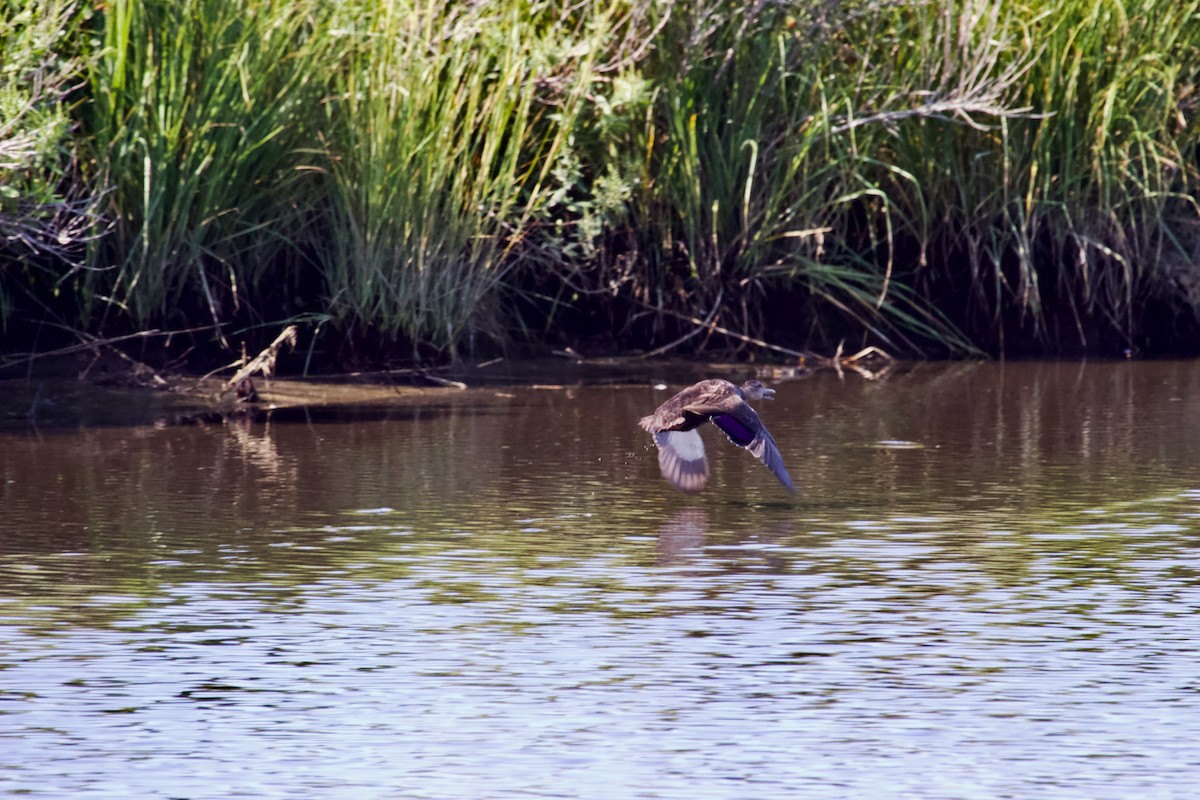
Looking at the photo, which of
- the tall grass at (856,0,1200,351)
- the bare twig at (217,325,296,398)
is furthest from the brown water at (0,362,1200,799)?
the tall grass at (856,0,1200,351)

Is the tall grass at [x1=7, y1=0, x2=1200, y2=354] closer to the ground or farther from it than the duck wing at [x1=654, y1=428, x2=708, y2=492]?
farther from it

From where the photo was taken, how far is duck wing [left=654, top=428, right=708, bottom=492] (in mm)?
6500

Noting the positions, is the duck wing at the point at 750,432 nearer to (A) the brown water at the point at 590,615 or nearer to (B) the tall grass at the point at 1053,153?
(A) the brown water at the point at 590,615

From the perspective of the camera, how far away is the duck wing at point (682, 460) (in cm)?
650

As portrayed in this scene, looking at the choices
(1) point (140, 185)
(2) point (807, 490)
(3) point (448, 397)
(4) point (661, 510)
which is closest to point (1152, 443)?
(2) point (807, 490)

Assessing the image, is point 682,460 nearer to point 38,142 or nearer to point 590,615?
point 590,615

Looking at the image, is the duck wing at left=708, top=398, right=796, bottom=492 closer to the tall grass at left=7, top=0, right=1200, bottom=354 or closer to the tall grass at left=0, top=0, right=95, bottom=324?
the tall grass at left=0, top=0, right=95, bottom=324

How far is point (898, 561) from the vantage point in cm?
541

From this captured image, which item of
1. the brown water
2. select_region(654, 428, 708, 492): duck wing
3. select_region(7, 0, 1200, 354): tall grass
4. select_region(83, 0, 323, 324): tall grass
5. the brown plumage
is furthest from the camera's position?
select_region(7, 0, 1200, 354): tall grass

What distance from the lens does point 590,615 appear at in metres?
4.73

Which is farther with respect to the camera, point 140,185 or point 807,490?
point 140,185

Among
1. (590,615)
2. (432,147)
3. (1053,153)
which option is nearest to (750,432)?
(590,615)

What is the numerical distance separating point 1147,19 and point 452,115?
3.62 meters

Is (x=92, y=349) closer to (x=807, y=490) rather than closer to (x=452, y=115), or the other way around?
(x=452, y=115)
